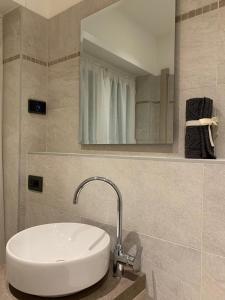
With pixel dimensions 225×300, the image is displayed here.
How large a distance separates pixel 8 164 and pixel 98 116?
2.34ft

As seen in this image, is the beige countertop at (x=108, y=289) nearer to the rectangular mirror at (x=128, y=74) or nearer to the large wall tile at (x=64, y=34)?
the rectangular mirror at (x=128, y=74)

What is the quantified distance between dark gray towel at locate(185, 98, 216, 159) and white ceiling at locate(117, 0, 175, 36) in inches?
17.0

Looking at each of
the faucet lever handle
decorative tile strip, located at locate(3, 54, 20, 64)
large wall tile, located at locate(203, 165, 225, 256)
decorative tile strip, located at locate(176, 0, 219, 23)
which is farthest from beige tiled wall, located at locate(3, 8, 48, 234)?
large wall tile, located at locate(203, 165, 225, 256)

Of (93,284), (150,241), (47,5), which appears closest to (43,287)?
(93,284)

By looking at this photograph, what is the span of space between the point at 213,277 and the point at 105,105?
3.27 ft

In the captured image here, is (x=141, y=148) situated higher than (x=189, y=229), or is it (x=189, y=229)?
(x=141, y=148)

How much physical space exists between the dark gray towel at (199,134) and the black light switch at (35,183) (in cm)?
91

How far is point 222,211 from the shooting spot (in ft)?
2.73

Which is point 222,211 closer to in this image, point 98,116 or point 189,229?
point 189,229

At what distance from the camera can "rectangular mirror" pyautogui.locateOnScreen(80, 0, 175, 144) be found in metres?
1.18

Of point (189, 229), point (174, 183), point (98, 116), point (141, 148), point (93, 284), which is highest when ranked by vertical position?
point (98, 116)

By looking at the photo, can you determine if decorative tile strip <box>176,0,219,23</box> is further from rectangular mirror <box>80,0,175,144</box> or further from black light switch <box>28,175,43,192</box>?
black light switch <box>28,175,43,192</box>

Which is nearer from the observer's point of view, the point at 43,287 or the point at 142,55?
the point at 43,287

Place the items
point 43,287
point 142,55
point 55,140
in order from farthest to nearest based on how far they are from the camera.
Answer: point 55,140 < point 142,55 < point 43,287
